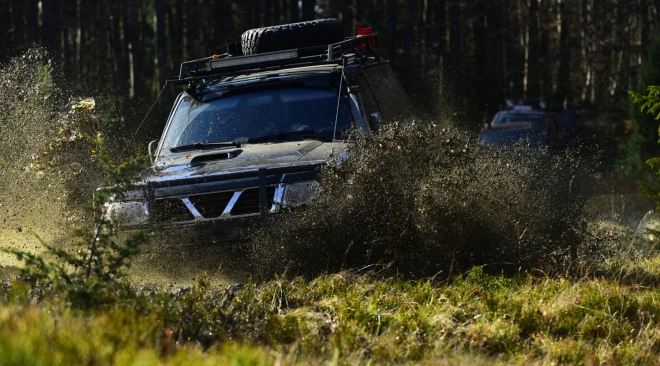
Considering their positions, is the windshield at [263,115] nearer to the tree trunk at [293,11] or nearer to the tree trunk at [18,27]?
the tree trunk at [18,27]

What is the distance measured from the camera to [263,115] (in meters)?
9.66

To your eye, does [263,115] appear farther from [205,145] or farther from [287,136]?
[205,145]

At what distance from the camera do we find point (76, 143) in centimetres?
1234

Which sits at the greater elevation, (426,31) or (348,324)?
(348,324)

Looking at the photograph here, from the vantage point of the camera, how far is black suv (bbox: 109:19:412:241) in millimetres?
8078

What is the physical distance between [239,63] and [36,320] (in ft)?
17.8

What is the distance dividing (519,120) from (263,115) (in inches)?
679

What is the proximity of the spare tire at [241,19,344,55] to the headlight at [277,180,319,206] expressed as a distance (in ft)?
11.6

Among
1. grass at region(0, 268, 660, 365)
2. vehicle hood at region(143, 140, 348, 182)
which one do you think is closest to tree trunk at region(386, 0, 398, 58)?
vehicle hood at region(143, 140, 348, 182)

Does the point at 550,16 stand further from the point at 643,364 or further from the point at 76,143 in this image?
the point at 643,364

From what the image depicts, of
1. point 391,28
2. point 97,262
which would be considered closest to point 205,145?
point 97,262

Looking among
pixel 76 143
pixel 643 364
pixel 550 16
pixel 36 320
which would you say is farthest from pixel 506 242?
pixel 550 16

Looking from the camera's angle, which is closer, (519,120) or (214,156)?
(214,156)

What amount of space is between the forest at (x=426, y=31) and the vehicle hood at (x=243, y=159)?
1915cm
